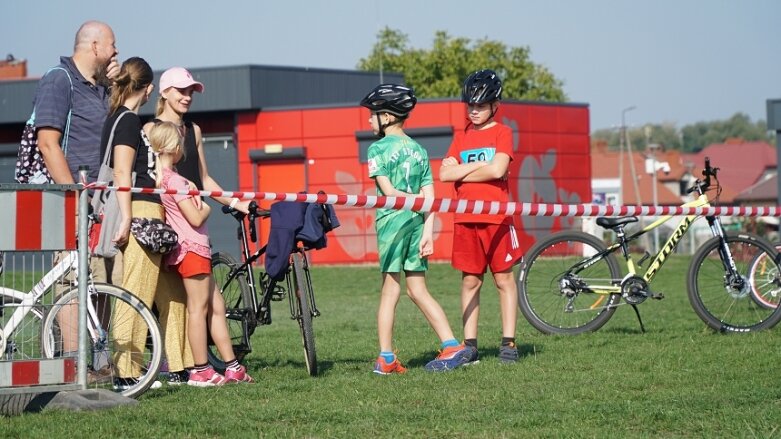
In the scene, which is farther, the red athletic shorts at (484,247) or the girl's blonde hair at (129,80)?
the red athletic shorts at (484,247)

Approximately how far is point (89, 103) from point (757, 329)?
4925mm

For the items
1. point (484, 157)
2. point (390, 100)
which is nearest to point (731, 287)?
point (484, 157)

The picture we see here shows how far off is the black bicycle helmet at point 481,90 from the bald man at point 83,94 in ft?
7.05

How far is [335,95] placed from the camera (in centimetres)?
4062

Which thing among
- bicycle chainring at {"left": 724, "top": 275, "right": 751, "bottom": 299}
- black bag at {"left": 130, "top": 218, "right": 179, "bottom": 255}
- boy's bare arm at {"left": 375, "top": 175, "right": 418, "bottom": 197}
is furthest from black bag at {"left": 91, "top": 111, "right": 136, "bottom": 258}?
bicycle chainring at {"left": 724, "top": 275, "right": 751, "bottom": 299}

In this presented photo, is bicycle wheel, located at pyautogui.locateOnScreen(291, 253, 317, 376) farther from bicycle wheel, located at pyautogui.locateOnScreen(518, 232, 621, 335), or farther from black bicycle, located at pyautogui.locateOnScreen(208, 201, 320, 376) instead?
bicycle wheel, located at pyautogui.locateOnScreen(518, 232, 621, 335)

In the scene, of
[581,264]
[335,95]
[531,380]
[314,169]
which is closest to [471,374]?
[531,380]

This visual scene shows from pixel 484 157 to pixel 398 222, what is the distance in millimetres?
831

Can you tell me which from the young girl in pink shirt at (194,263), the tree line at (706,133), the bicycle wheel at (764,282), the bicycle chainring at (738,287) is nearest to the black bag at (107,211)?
the young girl in pink shirt at (194,263)

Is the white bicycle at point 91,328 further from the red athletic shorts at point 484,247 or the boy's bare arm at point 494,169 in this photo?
the boy's bare arm at point 494,169

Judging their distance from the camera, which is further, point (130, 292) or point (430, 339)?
point (430, 339)

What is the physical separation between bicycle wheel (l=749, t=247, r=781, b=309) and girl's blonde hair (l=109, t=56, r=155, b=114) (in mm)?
4674

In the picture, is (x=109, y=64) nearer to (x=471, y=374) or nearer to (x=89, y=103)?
(x=89, y=103)

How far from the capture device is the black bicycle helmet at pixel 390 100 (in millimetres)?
7730
